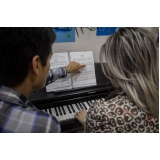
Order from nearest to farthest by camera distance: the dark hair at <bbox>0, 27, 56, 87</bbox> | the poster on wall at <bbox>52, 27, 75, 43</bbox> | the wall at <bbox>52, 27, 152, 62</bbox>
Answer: the dark hair at <bbox>0, 27, 56, 87</bbox> → the poster on wall at <bbox>52, 27, 75, 43</bbox> → the wall at <bbox>52, 27, 152, 62</bbox>

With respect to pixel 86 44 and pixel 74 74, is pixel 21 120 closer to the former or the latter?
pixel 74 74

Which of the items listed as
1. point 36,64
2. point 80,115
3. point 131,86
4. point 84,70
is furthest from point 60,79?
point 131,86

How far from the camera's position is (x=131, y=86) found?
2.06 ft

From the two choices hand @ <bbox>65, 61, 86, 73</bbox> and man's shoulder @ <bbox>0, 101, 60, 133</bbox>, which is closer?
man's shoulder @ <bbox>0, 101, 60, 133</bbox>

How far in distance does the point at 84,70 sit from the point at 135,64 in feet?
1.37


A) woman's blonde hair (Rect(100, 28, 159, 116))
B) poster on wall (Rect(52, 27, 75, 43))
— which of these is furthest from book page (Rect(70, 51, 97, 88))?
woman's blonde hair (Rect(100, 28, 159, 116))

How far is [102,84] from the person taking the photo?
3.54 feet

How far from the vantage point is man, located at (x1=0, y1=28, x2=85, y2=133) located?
523 millimetres

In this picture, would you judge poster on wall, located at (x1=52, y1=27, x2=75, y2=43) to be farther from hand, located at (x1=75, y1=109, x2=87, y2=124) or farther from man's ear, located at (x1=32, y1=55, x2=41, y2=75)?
hand, located at (x1=75, y1=109, x2=87, y2=124)

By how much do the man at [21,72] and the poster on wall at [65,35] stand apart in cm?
28

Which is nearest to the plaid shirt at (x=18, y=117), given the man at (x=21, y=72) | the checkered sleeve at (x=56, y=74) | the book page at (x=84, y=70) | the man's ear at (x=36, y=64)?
the man at (x=21, y=72)

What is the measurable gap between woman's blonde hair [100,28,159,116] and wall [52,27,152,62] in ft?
1.26

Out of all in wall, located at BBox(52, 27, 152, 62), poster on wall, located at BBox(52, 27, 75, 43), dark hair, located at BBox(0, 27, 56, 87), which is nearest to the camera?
dark hair, located at BBox(0, 27, 56, 87)
